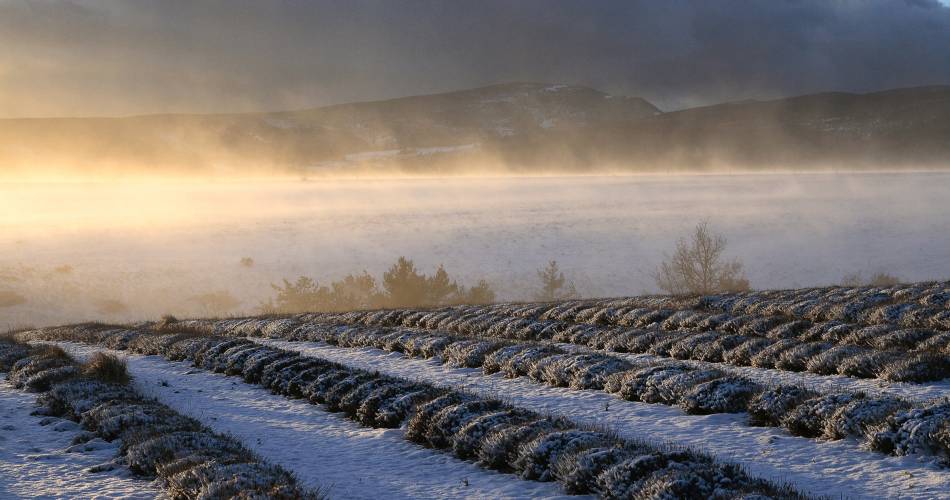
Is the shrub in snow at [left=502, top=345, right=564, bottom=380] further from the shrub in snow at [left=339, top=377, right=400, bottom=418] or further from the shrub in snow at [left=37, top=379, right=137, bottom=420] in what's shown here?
the shrub in snow at [left=37, top=379, right=137, bottom=420]

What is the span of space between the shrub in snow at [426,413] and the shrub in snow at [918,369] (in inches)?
330

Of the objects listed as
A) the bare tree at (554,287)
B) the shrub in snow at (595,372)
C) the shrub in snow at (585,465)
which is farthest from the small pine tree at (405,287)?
the shrub in snow at (585,465)

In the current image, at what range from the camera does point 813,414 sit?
36.1 feet

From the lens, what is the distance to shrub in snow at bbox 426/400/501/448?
11508mm

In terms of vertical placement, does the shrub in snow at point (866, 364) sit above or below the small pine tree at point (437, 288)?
above

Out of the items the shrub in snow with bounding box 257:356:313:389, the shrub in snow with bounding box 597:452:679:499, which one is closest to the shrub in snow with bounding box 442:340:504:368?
the shrub in snow with bounding box 257:356:313:389

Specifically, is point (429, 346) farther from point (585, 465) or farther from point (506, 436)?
point (585, 465)

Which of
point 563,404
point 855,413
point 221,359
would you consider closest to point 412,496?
point 563,404

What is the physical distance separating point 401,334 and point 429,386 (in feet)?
29.8

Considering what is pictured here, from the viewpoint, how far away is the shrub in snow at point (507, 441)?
33.4 ft

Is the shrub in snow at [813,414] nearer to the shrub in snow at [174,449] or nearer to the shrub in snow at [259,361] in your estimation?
the shrub in snow at [174,449]

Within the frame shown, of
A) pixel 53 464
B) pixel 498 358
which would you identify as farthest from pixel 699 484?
pixel 498 358

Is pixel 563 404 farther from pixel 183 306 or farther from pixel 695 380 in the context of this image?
pixel 183 306

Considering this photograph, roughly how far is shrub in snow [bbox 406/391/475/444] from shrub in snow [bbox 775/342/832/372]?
759 cm
